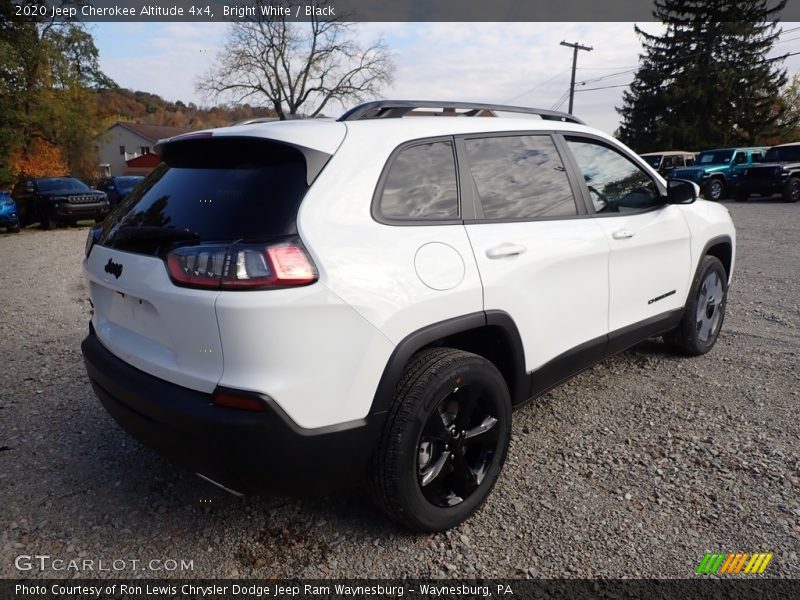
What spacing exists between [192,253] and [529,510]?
71.7 inches

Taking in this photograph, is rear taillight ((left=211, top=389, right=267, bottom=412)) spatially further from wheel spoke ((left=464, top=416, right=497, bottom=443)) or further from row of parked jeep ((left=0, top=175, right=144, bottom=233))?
row of parked jeep ((left=0, top=175, right=144, bottom=233))

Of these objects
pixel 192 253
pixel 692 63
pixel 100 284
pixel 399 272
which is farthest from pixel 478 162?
pixel 692 63

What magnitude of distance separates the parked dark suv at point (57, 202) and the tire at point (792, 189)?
70.7 ft

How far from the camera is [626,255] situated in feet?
10.5

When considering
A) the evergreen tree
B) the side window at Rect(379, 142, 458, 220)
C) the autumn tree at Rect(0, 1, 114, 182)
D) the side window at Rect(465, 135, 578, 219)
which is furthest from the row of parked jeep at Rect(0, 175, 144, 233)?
the evergreen tree

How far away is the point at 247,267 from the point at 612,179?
245 cm

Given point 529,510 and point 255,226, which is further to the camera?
point 529,510

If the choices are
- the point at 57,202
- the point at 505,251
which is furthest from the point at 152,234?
the point at 57,202

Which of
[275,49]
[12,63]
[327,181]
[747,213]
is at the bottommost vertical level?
[747,213]

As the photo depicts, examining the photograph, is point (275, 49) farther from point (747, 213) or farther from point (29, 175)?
point (747, 213)

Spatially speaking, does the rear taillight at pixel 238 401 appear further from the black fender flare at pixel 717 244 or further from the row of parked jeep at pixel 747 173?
the row of parked jeep at pixel 747 173

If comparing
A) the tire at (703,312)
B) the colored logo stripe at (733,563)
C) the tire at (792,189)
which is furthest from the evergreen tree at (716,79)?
the colored logo stripe at (733,563)

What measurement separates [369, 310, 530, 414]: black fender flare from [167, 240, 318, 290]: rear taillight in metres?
0.46

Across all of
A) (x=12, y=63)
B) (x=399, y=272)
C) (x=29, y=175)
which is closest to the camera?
(x=399, y=272)
